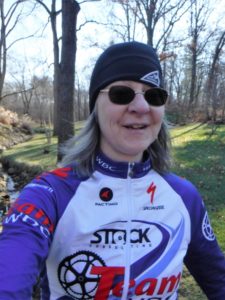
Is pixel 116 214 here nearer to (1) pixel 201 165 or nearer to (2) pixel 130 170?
(2) pixel 130 170

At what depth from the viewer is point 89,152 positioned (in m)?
1.84

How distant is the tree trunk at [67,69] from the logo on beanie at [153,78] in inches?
284

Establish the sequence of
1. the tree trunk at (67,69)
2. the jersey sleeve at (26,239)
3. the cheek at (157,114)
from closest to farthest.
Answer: the jersey sleeve at (26,239) < the cheek at (157,114) < the tree trunk at (67,69)

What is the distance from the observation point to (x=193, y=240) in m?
1.82

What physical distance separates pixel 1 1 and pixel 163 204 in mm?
28736

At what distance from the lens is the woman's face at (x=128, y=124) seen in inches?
66.9

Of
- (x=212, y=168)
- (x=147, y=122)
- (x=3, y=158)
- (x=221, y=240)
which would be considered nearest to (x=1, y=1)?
(x=3, y=158)

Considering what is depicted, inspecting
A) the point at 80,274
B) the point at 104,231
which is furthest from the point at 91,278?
the point at 104,231

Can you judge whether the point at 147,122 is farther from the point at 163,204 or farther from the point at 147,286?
the point at 147,286

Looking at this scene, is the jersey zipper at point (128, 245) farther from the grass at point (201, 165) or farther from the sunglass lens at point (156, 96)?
the grass at point (201, 165)

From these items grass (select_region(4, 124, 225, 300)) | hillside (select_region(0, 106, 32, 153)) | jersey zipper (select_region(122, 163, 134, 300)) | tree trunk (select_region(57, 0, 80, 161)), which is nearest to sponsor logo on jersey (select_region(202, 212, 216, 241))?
jersey zipper (select_region(122, 163, 134, 300))

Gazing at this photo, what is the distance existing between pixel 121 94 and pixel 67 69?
808 cm

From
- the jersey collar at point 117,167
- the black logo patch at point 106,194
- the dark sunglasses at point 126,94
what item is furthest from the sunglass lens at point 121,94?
the black logo patch at point 106,194

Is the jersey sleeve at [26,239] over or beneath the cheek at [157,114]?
beneath
